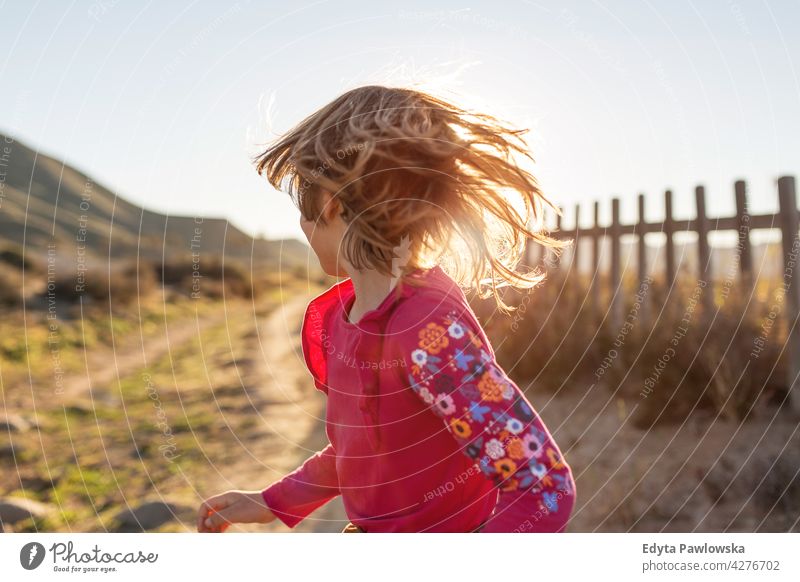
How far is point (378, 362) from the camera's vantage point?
4.26 ft

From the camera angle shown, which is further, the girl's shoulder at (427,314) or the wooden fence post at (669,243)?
the wooden fence post at (669,243)

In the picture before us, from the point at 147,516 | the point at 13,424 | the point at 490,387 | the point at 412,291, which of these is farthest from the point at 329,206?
the point at 13,424

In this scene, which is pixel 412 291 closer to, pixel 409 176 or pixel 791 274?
pixel 409 176

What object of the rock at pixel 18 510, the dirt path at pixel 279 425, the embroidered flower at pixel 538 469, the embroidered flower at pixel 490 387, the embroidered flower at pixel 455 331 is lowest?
the dirt path at pixel 279 425

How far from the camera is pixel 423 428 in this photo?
1312 mm

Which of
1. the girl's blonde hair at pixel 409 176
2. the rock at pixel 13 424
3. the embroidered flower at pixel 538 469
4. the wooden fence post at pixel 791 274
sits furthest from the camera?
the rock at pixel 13 424

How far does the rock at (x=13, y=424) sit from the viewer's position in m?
6.45

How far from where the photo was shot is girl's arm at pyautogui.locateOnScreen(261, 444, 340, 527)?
166 cm

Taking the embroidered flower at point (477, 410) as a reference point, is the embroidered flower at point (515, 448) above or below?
below

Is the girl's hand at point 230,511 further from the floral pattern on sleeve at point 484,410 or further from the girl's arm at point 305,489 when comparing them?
the floral pattern on sleeve at point 484,410

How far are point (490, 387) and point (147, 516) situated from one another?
13.6 ft

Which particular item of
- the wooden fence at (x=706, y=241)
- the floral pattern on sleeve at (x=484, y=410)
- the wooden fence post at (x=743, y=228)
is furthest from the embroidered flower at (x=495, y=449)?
the wooden fence post at (x=743, y=228)

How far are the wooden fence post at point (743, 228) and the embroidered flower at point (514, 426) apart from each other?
17.4 ft
